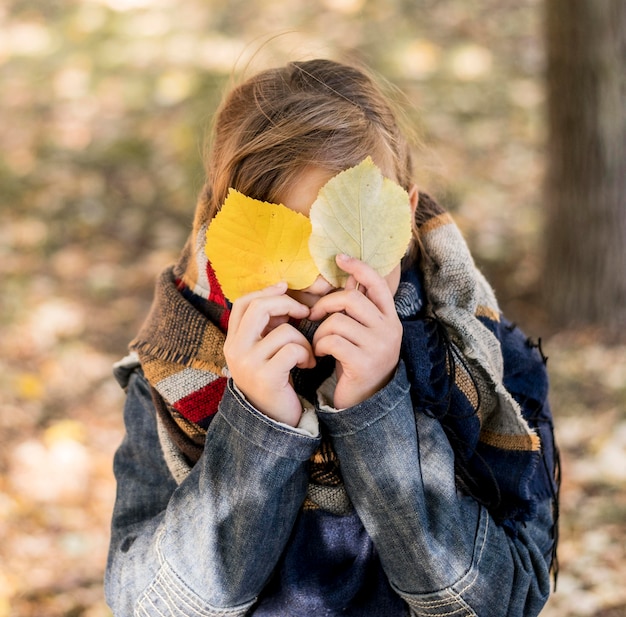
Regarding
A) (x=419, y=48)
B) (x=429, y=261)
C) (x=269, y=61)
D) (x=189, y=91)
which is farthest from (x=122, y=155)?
(x=429, y=261)

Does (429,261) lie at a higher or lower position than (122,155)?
higher

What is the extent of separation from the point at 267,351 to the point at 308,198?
27 centimetres

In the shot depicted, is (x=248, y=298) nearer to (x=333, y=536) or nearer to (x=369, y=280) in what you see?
(x=369, y=280)

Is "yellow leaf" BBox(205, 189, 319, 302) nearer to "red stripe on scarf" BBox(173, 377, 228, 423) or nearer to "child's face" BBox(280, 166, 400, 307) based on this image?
"child's face" BBox(280, 166, 400, 307)

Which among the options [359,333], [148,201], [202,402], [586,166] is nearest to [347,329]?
[359,333]

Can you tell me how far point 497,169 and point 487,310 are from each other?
3.27m

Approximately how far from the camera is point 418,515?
1.14 meters

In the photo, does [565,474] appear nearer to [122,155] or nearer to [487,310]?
[487,310]

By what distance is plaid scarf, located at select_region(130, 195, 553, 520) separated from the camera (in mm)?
1241

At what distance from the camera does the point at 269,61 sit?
1.57m

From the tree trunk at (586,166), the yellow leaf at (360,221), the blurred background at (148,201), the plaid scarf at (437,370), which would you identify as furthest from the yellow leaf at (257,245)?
the tree trunk at (586,166)

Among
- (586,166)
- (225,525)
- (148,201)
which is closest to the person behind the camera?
(225,525)

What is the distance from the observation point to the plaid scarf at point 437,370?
4.07ft

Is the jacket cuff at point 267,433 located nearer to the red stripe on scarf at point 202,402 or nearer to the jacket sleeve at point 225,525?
the jacket sleeve at point 225,525
